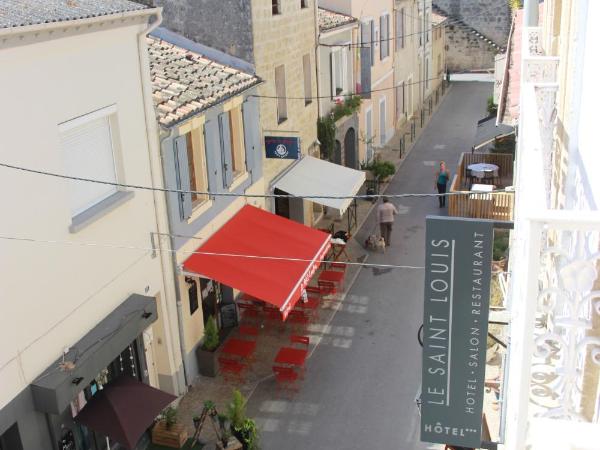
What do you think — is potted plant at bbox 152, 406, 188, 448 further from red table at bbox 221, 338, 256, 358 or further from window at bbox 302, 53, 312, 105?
window at bbox 302, 53, 312, 105

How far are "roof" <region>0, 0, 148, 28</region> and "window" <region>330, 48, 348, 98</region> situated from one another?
13.0m

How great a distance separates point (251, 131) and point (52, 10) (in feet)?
24.5

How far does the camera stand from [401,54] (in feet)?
→ 117

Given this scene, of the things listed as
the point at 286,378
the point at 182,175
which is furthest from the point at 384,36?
the point at 286,378

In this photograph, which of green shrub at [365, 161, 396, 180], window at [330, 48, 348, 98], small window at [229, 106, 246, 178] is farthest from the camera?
green shrub at [365, 161, 396, 180]

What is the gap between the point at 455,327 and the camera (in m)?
7.84

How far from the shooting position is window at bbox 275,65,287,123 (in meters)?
19.1

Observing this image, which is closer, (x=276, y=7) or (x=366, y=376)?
(x=366, y=376)

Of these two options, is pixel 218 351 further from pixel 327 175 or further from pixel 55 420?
pixel 327 175

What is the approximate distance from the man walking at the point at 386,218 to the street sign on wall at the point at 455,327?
13180 millimetres

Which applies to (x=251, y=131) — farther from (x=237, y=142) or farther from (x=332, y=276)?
(x=332, y=276)

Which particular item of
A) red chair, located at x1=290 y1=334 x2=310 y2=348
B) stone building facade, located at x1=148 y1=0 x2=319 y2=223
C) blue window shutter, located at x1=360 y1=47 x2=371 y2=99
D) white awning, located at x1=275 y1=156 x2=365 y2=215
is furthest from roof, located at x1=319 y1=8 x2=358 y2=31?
red chair, located at x1=290 y1=334 x2=310 y2=348

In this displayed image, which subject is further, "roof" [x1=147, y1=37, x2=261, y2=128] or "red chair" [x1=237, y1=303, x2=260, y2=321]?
"red chair" [x1=237, y1=303, x2=260, y2=321]

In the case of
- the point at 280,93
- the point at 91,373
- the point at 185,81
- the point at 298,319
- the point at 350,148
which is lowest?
the point at 298,319
